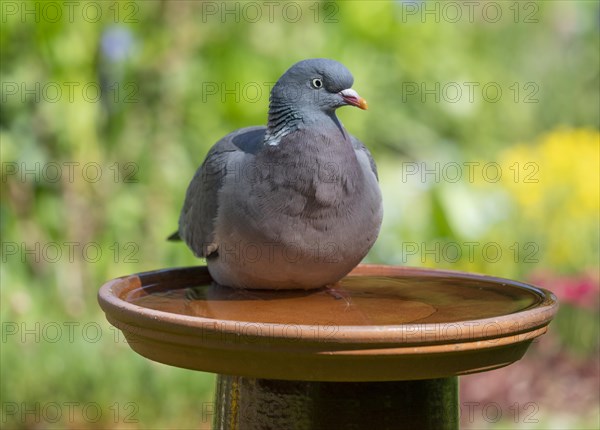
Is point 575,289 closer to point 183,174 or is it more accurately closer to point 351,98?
point 183,174

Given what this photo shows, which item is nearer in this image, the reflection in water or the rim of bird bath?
the rim of bird bath

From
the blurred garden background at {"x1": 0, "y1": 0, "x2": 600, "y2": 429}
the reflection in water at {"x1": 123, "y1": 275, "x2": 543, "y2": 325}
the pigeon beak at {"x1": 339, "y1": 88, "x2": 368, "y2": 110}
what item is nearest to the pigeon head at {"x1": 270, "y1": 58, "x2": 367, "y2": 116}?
the pigeon beak at {"x1": 339, "y1": 88, "x2": 368, "y2": 110}

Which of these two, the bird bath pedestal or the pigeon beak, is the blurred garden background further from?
the pigeon beak

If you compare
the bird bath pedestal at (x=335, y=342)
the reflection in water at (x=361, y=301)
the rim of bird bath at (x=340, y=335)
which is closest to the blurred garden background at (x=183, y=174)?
the reflection in water at (x=361, y=301)

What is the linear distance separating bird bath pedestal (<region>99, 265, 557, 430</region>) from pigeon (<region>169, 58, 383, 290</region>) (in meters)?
0.11

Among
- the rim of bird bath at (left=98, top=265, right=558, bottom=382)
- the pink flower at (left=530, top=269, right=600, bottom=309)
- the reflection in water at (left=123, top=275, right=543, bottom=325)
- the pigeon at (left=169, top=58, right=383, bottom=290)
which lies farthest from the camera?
the pink flower at (left=530, top=269, right=600, bottom=309)

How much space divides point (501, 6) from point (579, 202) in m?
4.19

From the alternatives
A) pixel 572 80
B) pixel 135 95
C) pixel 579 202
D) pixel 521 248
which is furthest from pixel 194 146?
pixel 572 80

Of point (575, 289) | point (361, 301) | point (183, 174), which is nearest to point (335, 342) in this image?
point (361, 301)

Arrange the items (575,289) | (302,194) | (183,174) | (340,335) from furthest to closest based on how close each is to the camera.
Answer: (183,174) → (575,289) → (302,194) → (340,335)

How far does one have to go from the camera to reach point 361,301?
232cm

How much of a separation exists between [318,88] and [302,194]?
0.29 m

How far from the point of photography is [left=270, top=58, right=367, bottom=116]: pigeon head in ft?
7.56

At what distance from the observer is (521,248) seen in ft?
16.8
